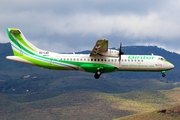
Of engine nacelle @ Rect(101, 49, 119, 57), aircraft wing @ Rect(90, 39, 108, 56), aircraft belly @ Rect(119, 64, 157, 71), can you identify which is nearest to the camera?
aircraft wing @ Rect(90, 39, 108, 56)

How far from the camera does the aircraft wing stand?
86875mm

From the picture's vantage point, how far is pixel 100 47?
294ft

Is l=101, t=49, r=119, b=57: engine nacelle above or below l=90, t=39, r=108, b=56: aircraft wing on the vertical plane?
below

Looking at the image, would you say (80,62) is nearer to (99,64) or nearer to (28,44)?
(99,64)

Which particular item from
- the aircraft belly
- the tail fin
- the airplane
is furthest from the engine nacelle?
the tail fin

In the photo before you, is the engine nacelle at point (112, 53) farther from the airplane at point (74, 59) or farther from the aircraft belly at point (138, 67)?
the aircraft belly at point (138, 67)

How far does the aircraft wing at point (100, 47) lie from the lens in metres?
86.9

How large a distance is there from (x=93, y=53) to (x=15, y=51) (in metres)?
15.2

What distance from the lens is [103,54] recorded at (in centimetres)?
9262

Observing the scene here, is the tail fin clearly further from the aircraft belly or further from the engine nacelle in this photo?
the aircraft belly

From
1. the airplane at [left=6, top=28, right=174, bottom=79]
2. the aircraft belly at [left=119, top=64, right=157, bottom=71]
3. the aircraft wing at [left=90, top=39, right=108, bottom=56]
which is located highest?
the aircraft wing at [left=90, top=39, right=108, bottom=56]

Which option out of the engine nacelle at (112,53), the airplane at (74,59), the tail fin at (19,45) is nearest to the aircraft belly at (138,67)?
the airplane at (74,59)

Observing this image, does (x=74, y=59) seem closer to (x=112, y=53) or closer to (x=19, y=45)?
(x=112, y=53)

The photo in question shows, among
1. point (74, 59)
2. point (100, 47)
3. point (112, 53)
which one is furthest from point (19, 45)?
point (112, 53)
